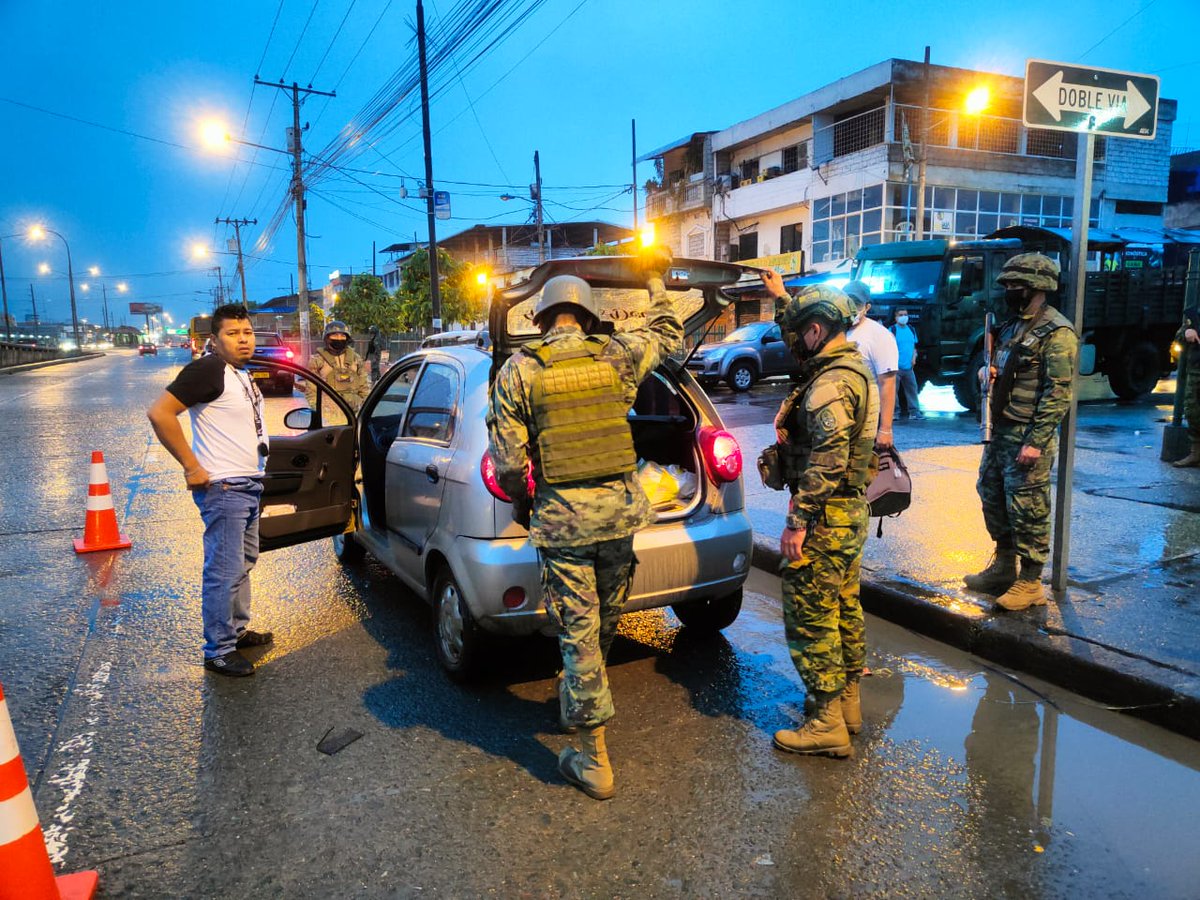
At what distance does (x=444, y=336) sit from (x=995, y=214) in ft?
93.7

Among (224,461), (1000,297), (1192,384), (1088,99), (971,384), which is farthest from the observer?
(971,384)

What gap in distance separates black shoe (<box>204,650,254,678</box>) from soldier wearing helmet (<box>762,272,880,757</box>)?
2.59 metres

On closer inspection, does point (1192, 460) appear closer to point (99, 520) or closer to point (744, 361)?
point (99, 520)

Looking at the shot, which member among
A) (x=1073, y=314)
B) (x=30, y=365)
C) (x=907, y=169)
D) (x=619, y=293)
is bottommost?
(x=30, y=365)

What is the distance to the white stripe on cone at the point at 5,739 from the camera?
6.81ft

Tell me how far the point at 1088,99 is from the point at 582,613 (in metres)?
4.09

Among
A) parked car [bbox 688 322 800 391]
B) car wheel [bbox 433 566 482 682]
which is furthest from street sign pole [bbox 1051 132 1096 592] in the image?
parked car [bbox 688 322 800 391]

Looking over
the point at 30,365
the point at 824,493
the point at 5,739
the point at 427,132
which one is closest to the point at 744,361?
the point at 427,132

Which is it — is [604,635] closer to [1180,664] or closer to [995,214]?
[1180,664]

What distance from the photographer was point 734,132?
3625 centimetres

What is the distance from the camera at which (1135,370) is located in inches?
589

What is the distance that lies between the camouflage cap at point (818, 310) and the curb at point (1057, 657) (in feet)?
6.60

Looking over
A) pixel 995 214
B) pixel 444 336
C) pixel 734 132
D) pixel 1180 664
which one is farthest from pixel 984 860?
pixel 734 132

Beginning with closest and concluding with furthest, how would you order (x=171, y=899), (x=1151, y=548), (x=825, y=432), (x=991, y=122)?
(x=171, y=899) < (x=825, y=432) < (x=1151, y=548) < (x=991, y=122)
